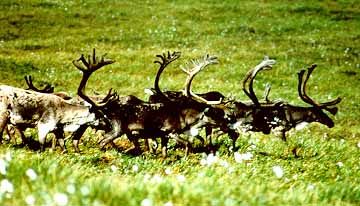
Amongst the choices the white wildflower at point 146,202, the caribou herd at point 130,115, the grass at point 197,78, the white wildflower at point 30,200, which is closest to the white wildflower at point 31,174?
the grass at point 197,78

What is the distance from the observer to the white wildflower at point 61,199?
13.1ft

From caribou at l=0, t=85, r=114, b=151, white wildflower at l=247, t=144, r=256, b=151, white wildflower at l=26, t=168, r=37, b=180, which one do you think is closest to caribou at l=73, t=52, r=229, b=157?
caribou at l=0, t=85, r=114, b=151

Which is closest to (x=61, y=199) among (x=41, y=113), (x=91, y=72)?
(x=41, y=113)

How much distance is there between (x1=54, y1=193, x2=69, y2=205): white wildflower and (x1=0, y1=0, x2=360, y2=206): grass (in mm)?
11

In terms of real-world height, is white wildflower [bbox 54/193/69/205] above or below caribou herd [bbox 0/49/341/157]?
above

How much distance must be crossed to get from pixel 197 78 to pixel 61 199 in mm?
21164

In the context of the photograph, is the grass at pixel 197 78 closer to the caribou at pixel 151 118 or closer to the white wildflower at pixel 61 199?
the white wildflower at pixel 61 199

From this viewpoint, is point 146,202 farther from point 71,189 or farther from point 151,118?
point 151,118

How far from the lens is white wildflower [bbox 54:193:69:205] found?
4.01m

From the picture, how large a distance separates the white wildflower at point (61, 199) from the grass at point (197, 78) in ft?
0.04

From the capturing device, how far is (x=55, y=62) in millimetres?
26359

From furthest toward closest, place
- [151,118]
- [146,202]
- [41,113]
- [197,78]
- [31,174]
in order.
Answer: [197,78] → [151,118] → [41,113] → [31,174] → [146,202]

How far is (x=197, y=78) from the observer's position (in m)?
25.0

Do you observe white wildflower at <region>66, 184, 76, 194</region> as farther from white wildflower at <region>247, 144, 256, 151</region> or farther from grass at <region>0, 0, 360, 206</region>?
white wildflower at <region>247, 144, 256, 151</region>
